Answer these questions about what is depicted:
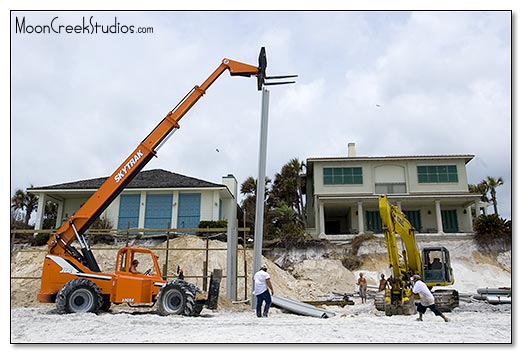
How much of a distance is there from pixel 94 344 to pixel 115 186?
422 centimetres

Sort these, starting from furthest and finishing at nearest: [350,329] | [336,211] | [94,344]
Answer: [336,211], [350,329], [94,344]

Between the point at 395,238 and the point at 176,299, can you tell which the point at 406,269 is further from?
the point at 176,299

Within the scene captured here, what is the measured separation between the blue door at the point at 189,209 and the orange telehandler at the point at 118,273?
11.9 m

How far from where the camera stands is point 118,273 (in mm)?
10008


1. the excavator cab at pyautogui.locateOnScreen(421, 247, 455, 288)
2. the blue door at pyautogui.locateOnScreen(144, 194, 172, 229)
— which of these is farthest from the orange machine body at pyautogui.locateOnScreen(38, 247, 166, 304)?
the blue door at pyautogui.locateOnScreen(144, 194, 172, 229)

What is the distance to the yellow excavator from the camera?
11.6 m

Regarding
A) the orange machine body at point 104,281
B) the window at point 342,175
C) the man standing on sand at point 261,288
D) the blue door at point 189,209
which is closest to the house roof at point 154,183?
the blue door at point 189,209

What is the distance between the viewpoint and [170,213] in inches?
900

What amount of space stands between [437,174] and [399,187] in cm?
220

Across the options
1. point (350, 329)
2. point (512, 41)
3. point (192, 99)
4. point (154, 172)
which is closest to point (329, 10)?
point (512, 41)

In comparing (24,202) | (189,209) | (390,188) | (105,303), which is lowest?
(105,303)

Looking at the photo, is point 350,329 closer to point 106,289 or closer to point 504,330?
point 504,330

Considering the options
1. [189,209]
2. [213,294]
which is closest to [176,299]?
[213,294]

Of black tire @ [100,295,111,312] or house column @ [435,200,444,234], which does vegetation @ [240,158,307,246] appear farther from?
black tire @ [100,295,111,312]
